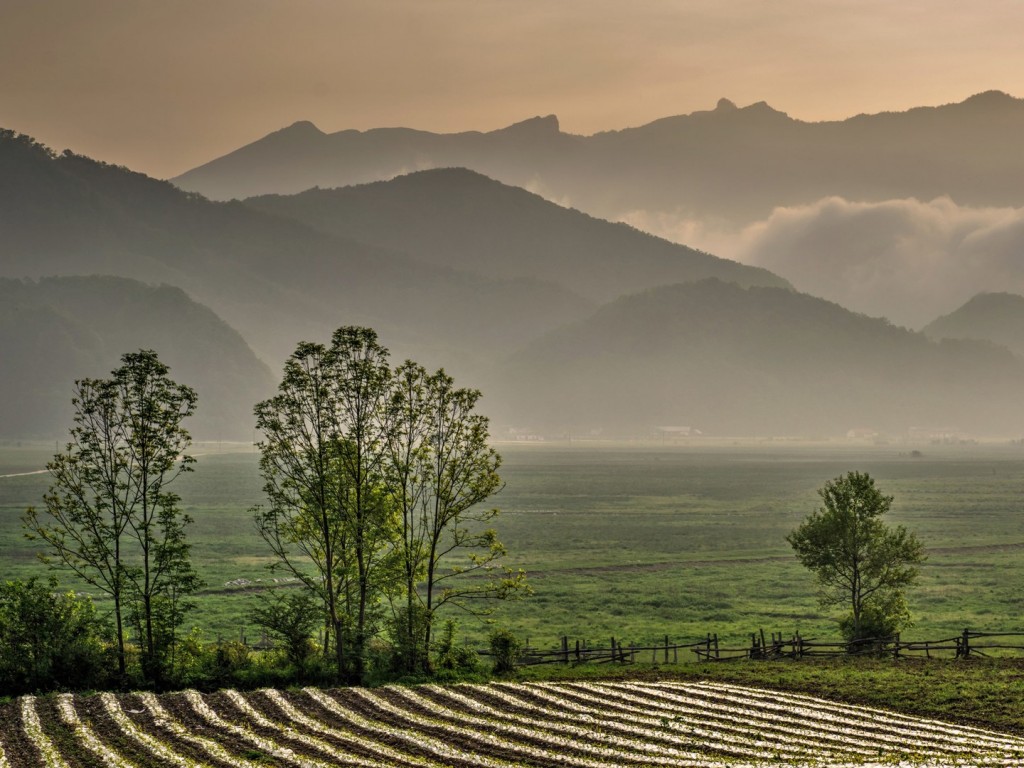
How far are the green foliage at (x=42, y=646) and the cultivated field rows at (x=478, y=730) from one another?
113 inches

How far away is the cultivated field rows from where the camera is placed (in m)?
35.2

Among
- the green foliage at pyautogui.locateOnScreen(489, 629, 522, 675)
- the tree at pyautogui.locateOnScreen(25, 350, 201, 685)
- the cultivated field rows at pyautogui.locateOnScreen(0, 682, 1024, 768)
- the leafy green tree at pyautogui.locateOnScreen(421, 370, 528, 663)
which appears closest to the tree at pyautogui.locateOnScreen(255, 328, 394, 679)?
the leafy green tree at pyautogui.locateOnScreen(421, 370, 528, 663)

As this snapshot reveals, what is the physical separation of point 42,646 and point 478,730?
20.4 metres

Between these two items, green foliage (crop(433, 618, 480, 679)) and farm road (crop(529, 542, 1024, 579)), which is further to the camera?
farm road (crop(529, 542, 1024, 579))

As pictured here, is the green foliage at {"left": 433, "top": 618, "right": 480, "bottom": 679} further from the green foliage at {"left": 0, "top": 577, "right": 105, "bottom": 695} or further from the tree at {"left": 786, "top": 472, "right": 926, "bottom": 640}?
the tree at {"left": 786, "top": 472, "right": 926, "bottom": 640}

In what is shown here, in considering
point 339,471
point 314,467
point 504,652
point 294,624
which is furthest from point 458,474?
point 294,624

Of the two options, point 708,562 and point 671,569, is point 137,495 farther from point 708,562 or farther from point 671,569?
point 708,562

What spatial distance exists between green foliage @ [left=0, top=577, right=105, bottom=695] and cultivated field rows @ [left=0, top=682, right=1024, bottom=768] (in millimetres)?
2879

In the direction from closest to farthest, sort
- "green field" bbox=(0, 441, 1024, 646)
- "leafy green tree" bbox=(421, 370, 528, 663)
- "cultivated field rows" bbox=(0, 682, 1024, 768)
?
"cultivated field rows" bbox=(0, 682, 1024, 768) < "leafy green tree" bbox=(421, 370, 528, 663) < "green field" bbox=(0, 441, 1024, 646)

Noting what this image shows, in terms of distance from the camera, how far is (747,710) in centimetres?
4250

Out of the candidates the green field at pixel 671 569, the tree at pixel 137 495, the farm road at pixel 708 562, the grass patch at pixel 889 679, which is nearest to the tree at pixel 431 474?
the grass patch at pixel 889 679

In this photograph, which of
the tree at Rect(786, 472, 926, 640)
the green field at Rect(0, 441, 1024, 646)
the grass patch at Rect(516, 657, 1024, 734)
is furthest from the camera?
the green field at Rect(0, 441, 1024, 646)

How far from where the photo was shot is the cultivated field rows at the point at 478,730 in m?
35.2

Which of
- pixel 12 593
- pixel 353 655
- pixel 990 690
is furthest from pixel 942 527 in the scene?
pixel 12 593
